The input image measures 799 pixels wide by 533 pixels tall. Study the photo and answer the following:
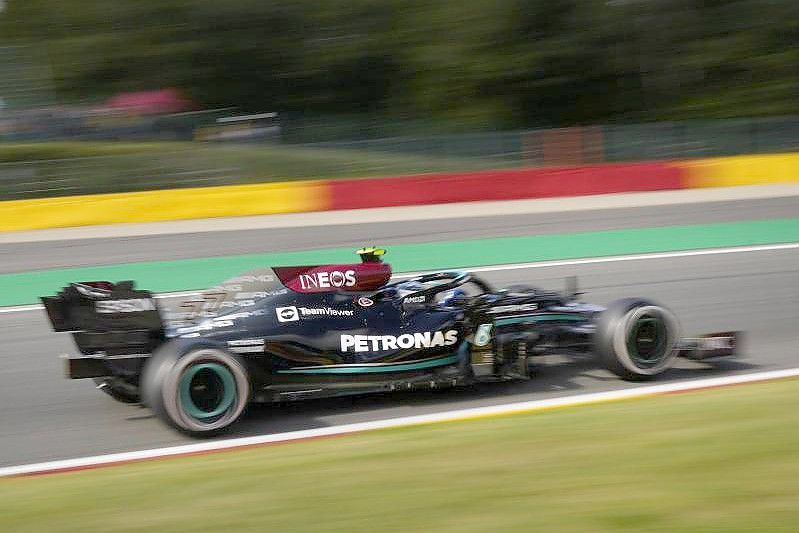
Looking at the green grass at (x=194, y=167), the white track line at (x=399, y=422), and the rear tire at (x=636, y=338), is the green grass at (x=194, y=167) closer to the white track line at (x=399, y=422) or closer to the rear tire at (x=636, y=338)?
the rear tire at (x=636, y=338)

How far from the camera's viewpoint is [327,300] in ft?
22.9

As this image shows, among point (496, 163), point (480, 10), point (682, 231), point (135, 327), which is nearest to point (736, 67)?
point (480, 10)

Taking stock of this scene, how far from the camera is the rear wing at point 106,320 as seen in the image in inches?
259

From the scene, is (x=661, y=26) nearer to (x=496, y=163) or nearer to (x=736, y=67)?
(x=736, y=67)

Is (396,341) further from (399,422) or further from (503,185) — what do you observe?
(503,185)

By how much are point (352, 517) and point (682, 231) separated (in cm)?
1153

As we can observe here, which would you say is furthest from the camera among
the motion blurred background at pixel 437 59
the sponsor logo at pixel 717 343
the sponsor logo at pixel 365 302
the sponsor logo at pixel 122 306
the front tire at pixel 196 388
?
the motion blurred background at pixel 437 59

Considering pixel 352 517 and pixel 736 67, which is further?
pixel 736 67

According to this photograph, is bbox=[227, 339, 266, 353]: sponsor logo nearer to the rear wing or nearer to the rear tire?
the rear wing

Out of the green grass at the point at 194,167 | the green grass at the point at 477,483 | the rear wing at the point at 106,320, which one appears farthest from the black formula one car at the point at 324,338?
the green grass at the point at 194,167

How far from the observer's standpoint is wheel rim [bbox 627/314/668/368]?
7465 millimetres

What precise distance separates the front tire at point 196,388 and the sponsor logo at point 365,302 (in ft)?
3.16

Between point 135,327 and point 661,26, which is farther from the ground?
point 661,26

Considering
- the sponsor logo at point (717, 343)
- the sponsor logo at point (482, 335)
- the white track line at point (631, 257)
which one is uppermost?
the white track line at point (631, 257)
